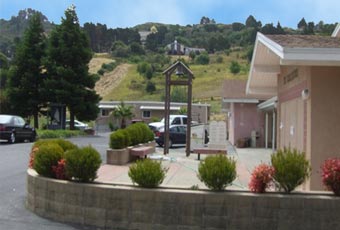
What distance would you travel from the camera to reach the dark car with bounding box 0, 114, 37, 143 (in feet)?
90.8

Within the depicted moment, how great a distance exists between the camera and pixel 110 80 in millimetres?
120250

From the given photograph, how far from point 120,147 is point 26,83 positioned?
27495 millimetres

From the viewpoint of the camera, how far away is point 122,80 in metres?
118

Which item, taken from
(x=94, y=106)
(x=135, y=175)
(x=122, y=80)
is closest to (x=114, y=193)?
(x=135, y=175)

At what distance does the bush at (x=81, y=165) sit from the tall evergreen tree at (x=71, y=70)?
105ft

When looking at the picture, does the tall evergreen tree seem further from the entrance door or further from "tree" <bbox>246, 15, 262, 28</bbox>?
"tree" <bbox>246, 15, 262, 28</bbox>

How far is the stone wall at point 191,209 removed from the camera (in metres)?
8.08

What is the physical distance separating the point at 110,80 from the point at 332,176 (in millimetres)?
113531

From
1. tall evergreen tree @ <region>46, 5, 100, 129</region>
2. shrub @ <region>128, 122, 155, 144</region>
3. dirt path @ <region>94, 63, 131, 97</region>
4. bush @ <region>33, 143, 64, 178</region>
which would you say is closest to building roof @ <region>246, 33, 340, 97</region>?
bush @ <region>33, 143, 64, 178</region>

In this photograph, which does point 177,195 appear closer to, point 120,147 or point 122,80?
point 120,147

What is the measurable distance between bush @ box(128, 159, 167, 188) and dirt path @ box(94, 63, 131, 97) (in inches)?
4050

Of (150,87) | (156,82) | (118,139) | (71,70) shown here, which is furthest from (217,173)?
(156,82)

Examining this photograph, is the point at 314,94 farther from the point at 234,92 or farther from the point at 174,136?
the point at 234,92

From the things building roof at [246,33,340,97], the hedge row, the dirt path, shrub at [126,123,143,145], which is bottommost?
the hedge row
